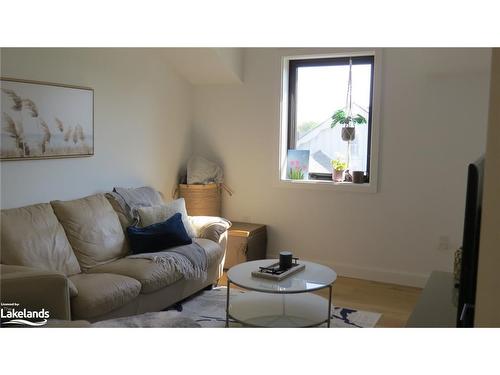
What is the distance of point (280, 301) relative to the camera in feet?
10.8

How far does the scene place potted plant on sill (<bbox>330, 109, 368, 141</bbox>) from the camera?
15.1 feet

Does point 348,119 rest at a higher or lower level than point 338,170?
higher

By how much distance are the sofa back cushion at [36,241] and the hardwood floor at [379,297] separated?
1.52m

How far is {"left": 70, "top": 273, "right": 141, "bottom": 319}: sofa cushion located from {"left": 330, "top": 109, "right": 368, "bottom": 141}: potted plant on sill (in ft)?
7.73

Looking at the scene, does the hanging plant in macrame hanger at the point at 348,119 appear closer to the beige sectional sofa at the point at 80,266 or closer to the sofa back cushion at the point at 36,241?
the beige sectional sofa at the point at 80,266

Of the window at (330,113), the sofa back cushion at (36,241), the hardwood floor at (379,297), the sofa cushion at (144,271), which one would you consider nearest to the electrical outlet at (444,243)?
the hardwood floor at (379,297)

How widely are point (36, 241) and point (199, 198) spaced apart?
196 cm

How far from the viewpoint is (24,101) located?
132 inches

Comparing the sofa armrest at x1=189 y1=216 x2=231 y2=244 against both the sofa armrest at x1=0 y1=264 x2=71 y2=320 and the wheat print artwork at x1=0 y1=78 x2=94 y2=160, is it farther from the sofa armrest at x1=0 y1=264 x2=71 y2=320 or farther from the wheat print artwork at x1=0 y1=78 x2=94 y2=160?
the sofa armrest at x1=0 y1=264 x2=71 y2=320

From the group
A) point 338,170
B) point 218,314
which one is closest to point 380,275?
point 338,170

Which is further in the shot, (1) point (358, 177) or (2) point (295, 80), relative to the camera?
(2) point (295, 80)

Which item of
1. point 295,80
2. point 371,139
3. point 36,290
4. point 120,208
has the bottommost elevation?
point 36,290

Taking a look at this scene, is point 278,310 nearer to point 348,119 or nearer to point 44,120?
point 44,120

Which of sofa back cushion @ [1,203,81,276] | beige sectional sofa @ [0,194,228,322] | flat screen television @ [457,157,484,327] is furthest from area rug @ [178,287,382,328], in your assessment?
flat screen television @ [457,157,484,327]
